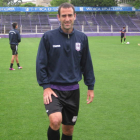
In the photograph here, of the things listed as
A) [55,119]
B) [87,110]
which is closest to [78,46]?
[55,119]

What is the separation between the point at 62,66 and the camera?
14.2 feet

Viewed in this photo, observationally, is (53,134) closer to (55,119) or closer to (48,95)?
(55,119)

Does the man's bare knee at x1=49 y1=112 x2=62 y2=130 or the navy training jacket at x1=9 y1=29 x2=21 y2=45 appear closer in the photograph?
the man's bare knee at x1=49 y1=112 x2=62 y2=130

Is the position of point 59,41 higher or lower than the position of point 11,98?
higher

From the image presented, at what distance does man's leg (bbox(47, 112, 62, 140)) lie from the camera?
13.2ft

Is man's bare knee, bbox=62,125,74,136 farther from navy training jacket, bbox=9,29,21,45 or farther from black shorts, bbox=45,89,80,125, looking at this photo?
navy training jacket, bbox=9,29,21,45

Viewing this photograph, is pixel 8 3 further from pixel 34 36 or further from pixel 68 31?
pixel 68 31

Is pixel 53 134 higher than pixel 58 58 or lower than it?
lower

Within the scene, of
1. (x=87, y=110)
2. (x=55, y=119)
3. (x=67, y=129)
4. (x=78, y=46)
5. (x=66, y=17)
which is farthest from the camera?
(x=87, y=110)

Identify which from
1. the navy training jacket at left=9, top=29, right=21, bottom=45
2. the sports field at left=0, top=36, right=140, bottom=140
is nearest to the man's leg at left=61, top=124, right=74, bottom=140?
the sports field at left=0, top=36, right=140, bottom=140

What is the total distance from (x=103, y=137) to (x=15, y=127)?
5.87 ft

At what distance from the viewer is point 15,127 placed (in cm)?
640

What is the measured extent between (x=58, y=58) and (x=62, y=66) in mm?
120

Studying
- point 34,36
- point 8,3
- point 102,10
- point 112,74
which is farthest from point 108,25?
point 8,3
